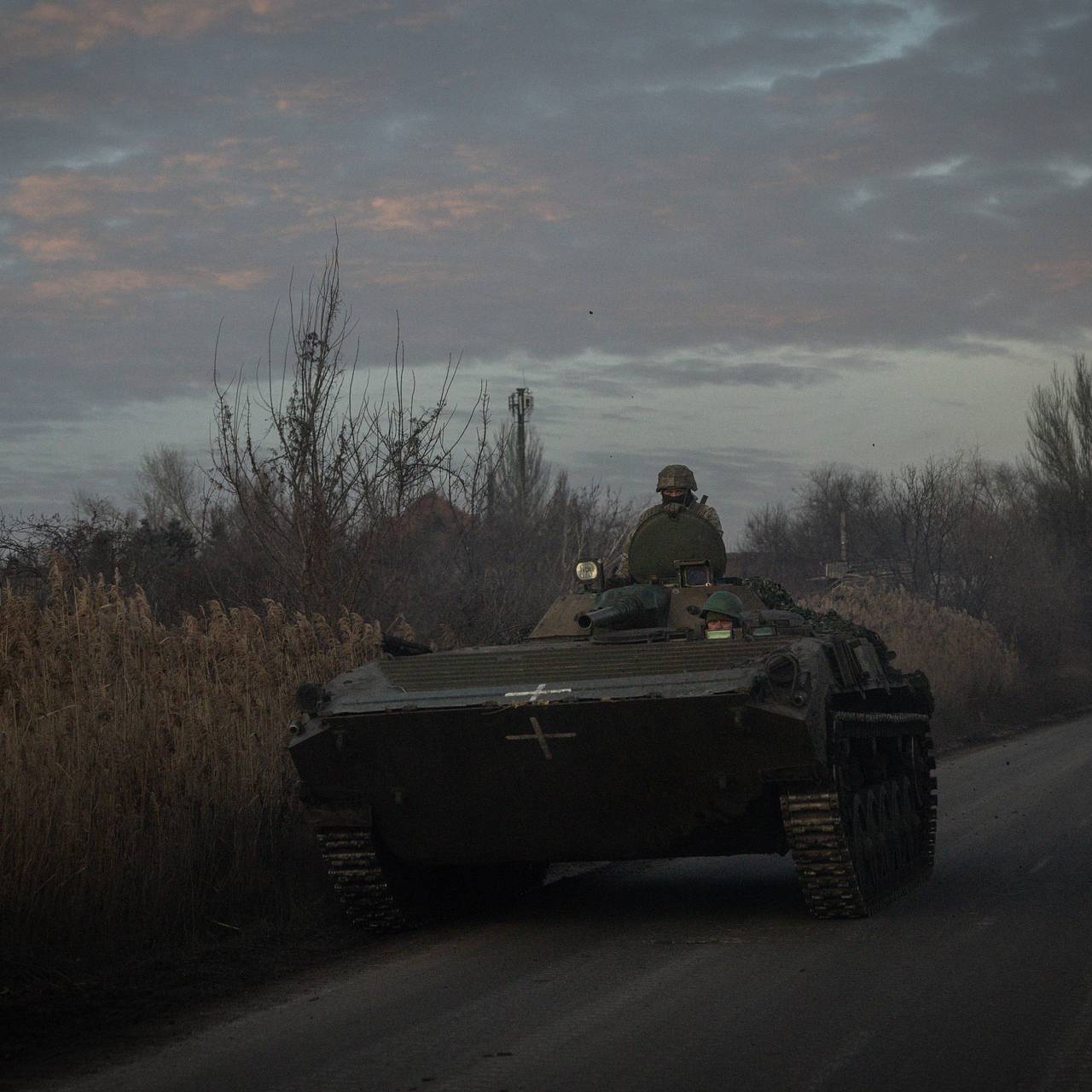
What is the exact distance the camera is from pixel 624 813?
7.59 metres

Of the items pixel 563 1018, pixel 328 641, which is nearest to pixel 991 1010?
pixel 563 1018

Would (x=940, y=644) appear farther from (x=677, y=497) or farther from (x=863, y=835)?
(x=863, y=835)

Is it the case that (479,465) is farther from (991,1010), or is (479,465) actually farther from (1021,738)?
(1021,738)

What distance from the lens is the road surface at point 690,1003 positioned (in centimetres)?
493

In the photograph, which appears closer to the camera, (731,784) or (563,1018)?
(563,1018)

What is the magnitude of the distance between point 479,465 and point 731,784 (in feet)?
22.0

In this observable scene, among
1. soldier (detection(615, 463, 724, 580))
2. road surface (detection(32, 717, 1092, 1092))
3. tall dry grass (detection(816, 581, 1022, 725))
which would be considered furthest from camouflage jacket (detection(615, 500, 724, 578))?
tall dry grass (detection(816, 581, 1022, 725))

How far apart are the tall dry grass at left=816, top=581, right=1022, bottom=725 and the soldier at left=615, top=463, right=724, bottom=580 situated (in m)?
14.3

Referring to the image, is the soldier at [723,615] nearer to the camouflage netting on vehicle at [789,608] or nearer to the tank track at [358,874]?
the camouflage netting on vehicle at [789,608]

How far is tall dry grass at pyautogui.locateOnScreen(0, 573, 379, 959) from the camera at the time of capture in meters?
7.18

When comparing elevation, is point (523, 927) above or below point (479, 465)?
below

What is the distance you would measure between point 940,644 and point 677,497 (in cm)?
1706

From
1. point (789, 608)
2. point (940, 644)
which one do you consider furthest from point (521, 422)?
point (789, 608)

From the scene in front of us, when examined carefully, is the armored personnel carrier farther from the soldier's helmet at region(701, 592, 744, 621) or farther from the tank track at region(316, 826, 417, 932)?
the soldier's helmet at region(701, 592, 744, 621)
